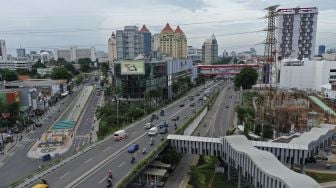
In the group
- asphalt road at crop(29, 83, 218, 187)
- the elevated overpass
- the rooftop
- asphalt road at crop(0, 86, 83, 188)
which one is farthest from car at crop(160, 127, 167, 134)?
the rooftop

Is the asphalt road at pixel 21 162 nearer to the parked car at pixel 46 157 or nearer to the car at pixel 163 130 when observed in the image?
the parked car at pixel 46 157

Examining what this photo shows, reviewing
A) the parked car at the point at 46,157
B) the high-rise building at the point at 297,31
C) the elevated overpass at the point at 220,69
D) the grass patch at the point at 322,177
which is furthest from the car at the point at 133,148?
the elevated overpass at the point at 220,69

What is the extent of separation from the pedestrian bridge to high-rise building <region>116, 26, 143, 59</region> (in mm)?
135945

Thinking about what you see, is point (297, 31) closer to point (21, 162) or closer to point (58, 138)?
point (58, 138)

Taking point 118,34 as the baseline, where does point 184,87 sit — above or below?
below

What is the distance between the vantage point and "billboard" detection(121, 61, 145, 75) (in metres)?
95.0

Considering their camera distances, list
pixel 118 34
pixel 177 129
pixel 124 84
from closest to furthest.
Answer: pixel 177 129 → pixel 124 84 → pixel 118 34

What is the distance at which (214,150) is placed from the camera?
4584cm

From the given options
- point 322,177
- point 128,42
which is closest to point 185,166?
point 322,177

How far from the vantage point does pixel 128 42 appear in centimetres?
17762

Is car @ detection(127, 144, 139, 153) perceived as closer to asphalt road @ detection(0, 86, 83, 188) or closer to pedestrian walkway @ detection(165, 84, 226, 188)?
pedestrian walkway @ detection(165, 84, 226, 188)

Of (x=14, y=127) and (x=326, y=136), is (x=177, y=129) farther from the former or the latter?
(x=14, y=127)

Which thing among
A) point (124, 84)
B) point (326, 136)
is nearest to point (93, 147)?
point (326, 136)

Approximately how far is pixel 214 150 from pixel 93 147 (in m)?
18.5
